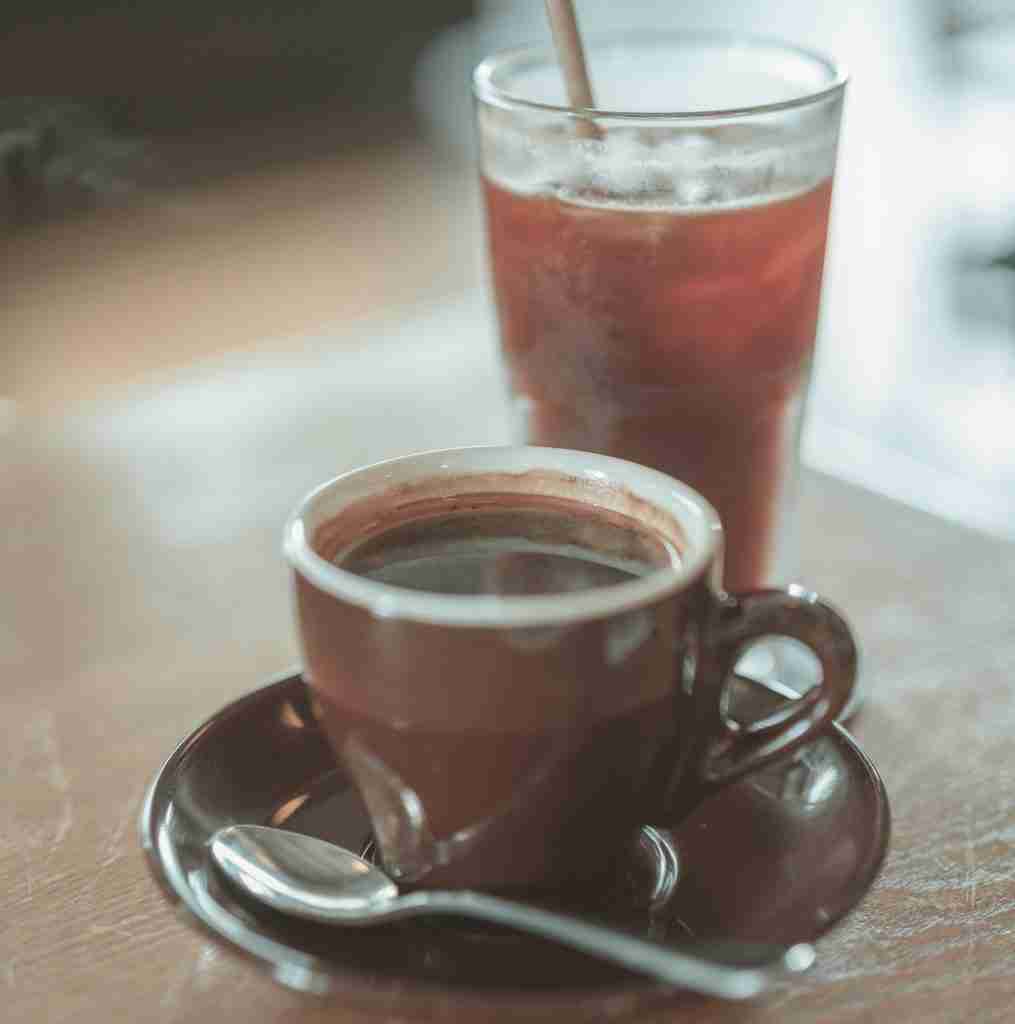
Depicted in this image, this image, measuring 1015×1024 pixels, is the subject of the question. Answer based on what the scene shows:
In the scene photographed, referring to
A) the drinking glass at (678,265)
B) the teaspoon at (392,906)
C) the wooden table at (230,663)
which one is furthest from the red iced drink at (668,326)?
the teaspoon at (392,906)

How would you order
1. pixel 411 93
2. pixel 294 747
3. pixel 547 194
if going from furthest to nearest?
pixel 411 93
pixel 547 194
pixel 294 747

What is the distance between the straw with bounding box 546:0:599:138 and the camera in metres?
0.67

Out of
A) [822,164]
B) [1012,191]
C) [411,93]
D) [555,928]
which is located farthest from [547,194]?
[411,93]

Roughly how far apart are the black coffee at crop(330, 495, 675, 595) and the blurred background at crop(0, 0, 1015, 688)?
0.26 meters

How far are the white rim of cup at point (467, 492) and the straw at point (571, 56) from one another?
7.5 inches

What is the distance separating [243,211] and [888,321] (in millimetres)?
1340

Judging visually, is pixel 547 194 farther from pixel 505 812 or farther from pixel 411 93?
pixel 411 93

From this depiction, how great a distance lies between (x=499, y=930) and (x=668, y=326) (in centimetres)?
32

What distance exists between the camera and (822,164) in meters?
0.70

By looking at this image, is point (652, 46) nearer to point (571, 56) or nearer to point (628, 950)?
point (571, 56)

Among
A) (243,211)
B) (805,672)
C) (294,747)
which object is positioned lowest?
(243,211)

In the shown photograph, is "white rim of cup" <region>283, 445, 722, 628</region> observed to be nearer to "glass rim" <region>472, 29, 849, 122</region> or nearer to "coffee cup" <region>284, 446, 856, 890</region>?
"coffee cup" <region>284, 446, 856, 890</region>

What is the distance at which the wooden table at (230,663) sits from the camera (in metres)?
0.52

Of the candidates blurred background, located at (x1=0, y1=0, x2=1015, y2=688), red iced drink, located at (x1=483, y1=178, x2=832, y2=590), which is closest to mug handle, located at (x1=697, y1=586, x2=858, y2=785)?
red iced drink, located at (x1=483, y1=178, x2=832, y2=590)
